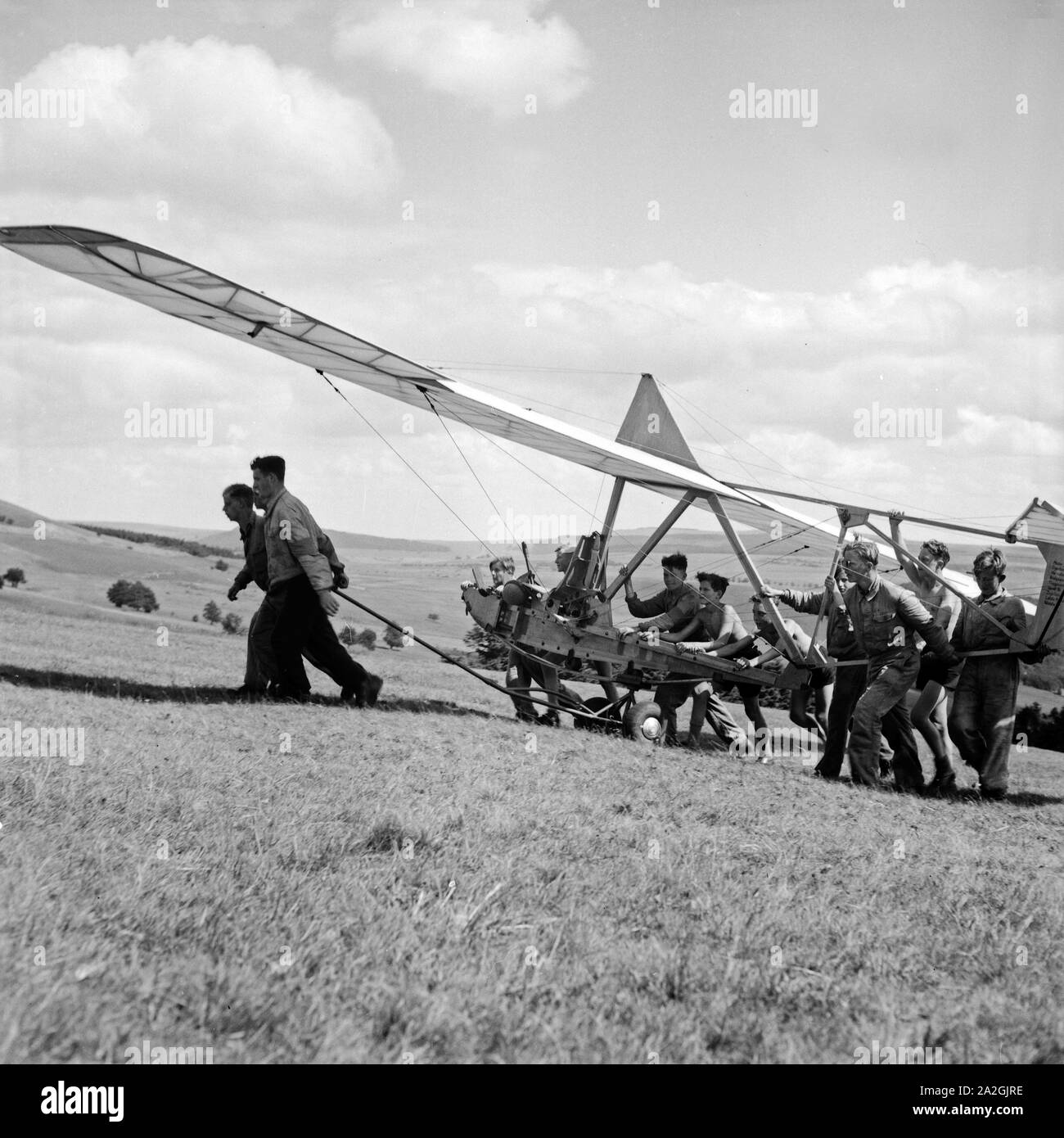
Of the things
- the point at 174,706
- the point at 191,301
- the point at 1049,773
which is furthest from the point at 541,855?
the point at 1049,773

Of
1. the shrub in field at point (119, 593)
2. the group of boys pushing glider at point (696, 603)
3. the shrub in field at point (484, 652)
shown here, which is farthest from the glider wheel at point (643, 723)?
the shrub in field at point (119, 593)

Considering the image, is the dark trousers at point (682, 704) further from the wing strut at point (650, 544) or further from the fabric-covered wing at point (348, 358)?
the fabric-covered wing at point (348, 358)

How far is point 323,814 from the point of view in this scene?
5086mm

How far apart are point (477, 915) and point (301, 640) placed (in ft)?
21.3

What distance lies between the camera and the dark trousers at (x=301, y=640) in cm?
1000

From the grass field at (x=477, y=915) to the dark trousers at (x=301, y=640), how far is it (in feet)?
8.72

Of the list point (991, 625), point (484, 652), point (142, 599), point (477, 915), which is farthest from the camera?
point (142, 599)

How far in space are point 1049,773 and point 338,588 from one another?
29.4 ft

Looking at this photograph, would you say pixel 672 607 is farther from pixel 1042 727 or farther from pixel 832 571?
pixel 1042 727

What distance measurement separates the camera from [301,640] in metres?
10.0

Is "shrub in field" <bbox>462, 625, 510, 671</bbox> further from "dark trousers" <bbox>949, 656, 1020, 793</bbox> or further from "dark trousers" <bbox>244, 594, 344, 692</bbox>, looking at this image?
"dark trousers" <bbox>949, 656, 1020, 793</bbox>

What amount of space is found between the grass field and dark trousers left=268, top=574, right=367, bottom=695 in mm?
2657

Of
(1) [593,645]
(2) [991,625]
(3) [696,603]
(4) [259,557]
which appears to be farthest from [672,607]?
(4) [259,557]
